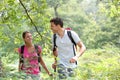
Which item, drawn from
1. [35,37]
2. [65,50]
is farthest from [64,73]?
[35,37]

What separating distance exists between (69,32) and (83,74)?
119 centimetres

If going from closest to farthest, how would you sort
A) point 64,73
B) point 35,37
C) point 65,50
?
point 64,73, point 65,50, point 35,37

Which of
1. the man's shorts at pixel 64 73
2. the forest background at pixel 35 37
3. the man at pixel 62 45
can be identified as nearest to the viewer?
the forest background at pixel 35 37

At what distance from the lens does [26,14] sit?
436cm

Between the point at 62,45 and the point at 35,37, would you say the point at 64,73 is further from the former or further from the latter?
the point at 35,37

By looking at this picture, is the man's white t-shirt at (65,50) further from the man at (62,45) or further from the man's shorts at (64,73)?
the man's shorts at (64,73)

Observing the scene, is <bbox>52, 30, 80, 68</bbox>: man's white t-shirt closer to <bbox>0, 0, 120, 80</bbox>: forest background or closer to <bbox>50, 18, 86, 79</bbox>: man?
<bbox>50, 18, 86, 79</bbox>: man

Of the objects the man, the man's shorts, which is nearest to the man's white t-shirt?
the man

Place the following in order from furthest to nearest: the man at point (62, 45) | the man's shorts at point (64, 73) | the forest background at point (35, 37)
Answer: the man at point (62, 45) → the man's shorts at point (64, 73) → the forest background at point (35, 37)

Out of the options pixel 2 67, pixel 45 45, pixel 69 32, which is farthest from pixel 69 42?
pixel 2 67

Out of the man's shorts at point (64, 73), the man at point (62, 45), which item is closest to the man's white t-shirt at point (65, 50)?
the man at point (62, 45)

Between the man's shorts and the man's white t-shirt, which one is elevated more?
the man's white t-shirt

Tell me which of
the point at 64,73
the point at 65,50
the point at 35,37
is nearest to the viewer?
the point at 64,73

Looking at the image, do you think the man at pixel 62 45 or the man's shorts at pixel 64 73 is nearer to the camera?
the man's shorts at pixel 64 73
